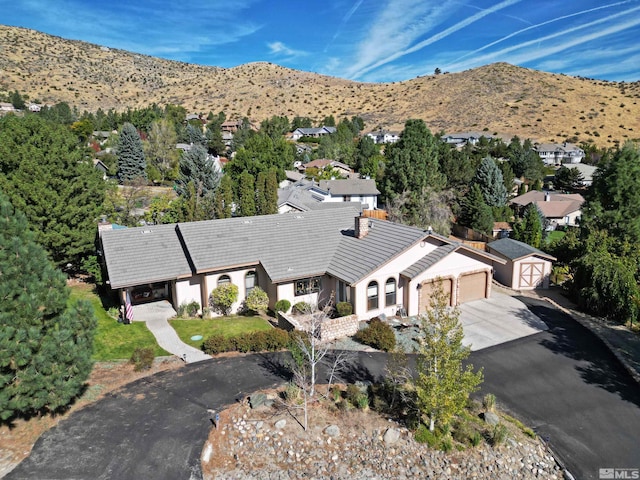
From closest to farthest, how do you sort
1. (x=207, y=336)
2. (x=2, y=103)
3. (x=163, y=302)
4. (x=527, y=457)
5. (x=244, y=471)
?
1. (x=244, y=471)
2. (x=527, y=457)
3. (x=207, y=336)
4. (x=163, y=302)
5. (x=2, y=103)

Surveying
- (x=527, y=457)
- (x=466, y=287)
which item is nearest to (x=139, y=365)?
(x=527, y=457)

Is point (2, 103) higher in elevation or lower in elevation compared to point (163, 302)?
higher

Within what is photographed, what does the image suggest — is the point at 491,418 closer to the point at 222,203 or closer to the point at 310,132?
the point at 222,203

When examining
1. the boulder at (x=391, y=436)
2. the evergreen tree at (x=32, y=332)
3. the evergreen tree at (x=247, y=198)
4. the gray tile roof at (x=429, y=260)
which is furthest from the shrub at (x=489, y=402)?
the evergreen tree at (x=247, y=198)

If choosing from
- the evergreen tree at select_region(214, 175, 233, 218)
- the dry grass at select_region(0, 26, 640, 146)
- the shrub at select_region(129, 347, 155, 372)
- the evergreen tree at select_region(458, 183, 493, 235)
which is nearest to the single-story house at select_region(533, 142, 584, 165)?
the dry grass at select_region(0, 26, 640, 146)

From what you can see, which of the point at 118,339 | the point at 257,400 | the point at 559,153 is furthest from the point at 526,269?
the point at 559,153

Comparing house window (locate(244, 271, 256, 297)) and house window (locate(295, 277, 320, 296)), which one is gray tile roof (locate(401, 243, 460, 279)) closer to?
house window (locate(295, 277, 320, 296))

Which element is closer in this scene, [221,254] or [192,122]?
[221,254]

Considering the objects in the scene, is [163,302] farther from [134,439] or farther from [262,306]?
[134,439]
